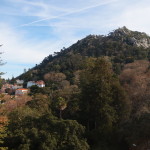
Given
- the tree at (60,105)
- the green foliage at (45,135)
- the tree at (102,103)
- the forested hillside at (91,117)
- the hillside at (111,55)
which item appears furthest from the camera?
the hillside at (111,55)

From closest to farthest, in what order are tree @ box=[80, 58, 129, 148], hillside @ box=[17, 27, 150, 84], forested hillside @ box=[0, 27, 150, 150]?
forested hillside @ box=[0, 27, 150, 150] < tree @ box=[80, 58, 129, 148] < hillside @ box=[17, 27, 150, 84]

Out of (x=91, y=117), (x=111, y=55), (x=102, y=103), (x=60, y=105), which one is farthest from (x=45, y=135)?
(x=111, y=55)

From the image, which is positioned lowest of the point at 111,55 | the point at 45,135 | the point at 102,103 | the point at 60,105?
the point at 45,135

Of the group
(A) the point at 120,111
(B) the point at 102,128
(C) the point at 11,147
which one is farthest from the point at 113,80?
(C) the point at 11,147

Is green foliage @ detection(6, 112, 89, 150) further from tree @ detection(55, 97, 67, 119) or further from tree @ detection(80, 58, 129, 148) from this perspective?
tree @ detection(55, 97, 67, 119)

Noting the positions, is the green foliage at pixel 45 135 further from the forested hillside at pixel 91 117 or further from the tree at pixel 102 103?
the tree at pixel 102 103

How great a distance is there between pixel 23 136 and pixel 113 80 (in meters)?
10.2

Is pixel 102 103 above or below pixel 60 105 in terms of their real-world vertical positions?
above

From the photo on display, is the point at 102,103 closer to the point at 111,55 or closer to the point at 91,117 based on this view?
the point at 91,117

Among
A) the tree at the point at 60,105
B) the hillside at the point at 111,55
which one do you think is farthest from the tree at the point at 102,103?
the hillside at the point at 111,55

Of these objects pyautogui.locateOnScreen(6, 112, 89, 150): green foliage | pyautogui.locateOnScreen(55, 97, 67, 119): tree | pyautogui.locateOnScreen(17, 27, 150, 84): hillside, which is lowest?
pyautogui.locateOnScreen(6, 112, 89, 150): green foliage

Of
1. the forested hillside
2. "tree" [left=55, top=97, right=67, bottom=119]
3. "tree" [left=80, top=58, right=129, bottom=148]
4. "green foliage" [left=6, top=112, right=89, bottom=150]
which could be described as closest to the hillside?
the forested hillside

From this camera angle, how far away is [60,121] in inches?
628

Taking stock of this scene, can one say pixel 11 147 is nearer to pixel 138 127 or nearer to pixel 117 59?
pixel 138 127
